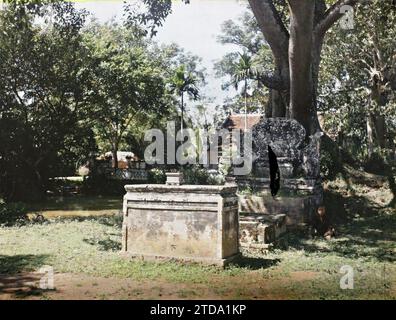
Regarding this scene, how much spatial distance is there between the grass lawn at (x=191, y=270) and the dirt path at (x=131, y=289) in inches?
0.6

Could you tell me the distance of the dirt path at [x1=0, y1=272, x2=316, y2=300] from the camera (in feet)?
24.6

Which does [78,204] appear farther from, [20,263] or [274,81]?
[20,263]

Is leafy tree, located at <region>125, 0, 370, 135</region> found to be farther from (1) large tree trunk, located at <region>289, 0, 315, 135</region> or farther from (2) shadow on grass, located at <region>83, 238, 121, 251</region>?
(2) shadow on grass, located at <region>83, 238, 121, 251</region>

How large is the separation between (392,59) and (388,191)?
487 inches

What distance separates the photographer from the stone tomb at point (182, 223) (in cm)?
959

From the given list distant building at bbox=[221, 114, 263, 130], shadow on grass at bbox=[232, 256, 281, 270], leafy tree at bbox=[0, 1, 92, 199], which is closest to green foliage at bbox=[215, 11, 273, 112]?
distant building at bbox=[221, 114, 263, 130]

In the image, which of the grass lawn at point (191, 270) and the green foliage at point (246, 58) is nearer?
the grass lawn at point (191, 270)

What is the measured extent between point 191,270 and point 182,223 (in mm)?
1087

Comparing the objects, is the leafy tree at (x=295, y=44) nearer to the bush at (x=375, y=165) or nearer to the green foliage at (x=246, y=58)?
the bush at (x=375, y=165)

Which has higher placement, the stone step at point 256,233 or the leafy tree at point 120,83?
the leafy tree at point 120,83

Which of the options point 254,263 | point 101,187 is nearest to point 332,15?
point 254,263

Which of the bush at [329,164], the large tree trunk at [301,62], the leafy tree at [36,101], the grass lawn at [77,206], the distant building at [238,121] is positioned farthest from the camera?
the distant building at [238,121]

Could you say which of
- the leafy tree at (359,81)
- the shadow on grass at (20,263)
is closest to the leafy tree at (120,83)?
the leafy tree at (359,81)

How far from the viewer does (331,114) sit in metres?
31.3
